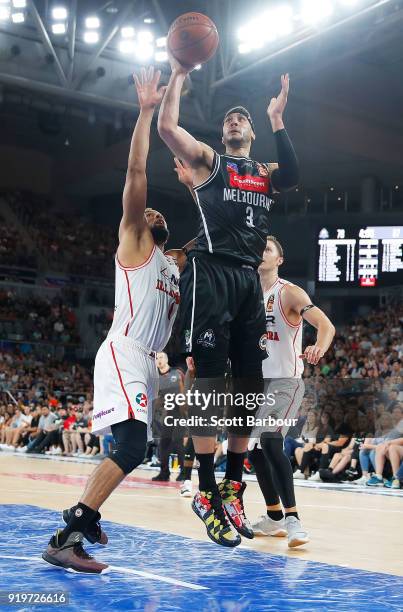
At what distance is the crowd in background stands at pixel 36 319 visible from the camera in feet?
86.0

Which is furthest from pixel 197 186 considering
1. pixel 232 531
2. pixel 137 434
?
pixel 232 531

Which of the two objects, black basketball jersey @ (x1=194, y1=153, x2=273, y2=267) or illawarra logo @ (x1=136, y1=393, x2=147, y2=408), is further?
black basketball jersey @ (x1=194, y1=153, x2=273, y2=267)

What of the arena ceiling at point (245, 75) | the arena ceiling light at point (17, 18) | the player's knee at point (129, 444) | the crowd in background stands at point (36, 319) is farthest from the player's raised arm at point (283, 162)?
the crowd in background stands at point (36, 319)

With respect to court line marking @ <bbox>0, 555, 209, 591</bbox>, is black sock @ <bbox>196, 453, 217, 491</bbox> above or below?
above

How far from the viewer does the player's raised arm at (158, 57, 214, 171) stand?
423cm

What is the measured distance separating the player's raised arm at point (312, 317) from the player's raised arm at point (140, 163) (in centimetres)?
123

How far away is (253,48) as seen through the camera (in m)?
16.7

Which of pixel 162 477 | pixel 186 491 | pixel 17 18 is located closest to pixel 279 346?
pixel 186 491

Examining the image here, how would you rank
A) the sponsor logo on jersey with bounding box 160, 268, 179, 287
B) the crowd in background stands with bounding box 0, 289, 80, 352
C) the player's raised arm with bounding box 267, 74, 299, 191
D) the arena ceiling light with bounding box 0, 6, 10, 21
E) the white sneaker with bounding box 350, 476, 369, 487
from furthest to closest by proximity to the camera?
the crowd in background stands with bounding box 0, 289, 80, 352 < the arena ceiling light with bounding box 0, 6, 10, 21 < the white sneaker with bounding box 350, 476, 369, 487 < the player's raised arm with bounding box 267, 74, 299, 191 < the sponsor logo on jersey with bounding box 160, 268, 179, 287

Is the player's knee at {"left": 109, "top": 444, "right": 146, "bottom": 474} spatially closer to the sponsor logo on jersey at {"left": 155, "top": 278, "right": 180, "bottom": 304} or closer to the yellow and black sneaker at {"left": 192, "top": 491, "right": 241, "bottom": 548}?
the yellow and black sneaker at {"left": 192, "top": 491, "right": 241, "bottom": 548}

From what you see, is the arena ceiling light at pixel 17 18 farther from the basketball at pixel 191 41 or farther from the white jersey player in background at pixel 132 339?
the white jersey player in background at pixel 132 339

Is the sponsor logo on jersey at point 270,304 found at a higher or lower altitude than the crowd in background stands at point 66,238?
lower

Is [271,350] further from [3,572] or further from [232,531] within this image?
[3,572]

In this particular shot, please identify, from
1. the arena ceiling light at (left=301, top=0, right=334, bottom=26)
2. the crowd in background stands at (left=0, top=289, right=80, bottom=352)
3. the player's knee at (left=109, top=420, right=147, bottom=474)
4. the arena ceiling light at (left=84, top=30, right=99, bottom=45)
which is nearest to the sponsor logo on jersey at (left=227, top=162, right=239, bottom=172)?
the player's knee at (left=109, top=420, right=147, bottom=474)
